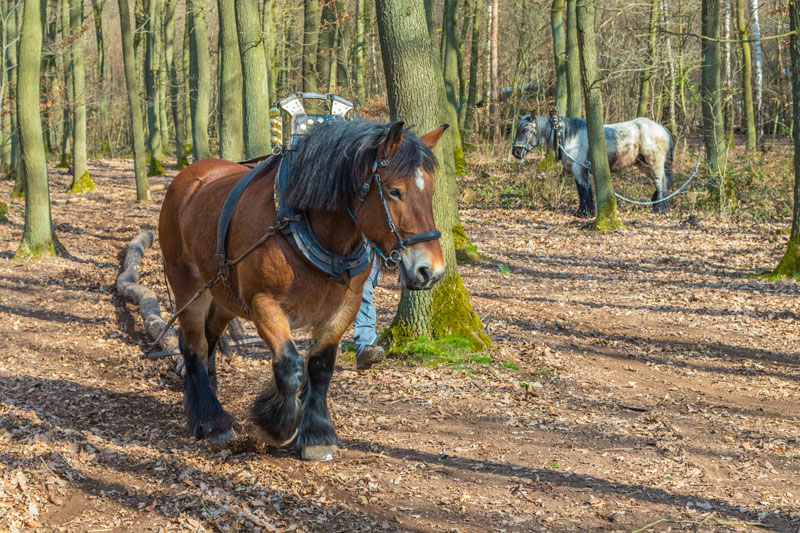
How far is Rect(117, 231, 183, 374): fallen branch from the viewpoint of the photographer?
23.1ft

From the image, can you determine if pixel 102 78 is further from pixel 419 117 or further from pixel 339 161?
pixel 339 161

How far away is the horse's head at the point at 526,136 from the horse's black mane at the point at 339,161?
1186cm

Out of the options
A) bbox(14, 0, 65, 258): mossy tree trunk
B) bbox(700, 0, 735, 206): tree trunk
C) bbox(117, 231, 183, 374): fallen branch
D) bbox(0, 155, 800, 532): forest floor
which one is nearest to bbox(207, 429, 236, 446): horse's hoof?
bbox(0, 155, 800, 532): forest floor

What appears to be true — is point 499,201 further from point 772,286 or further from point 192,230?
point 192,230

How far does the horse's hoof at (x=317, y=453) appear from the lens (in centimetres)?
434

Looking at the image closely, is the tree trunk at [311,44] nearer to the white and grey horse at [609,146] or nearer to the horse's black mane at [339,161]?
the white and grey horse at [609,146]

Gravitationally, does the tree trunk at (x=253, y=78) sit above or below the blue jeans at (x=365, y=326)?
above

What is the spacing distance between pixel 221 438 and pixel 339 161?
2042mm

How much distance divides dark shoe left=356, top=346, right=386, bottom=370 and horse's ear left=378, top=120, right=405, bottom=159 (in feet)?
8.35

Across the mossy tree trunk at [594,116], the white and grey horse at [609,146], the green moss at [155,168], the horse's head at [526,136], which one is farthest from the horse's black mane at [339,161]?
the green moss at [155,168]

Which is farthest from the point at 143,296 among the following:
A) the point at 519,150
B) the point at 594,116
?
the point at 519,150

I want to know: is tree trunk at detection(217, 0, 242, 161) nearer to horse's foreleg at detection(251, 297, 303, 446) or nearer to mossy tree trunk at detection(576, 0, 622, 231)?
mossy tree trunk at detection(576, 0, 622, 231)

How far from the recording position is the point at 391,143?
3693mm

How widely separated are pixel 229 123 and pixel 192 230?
24.3ft
